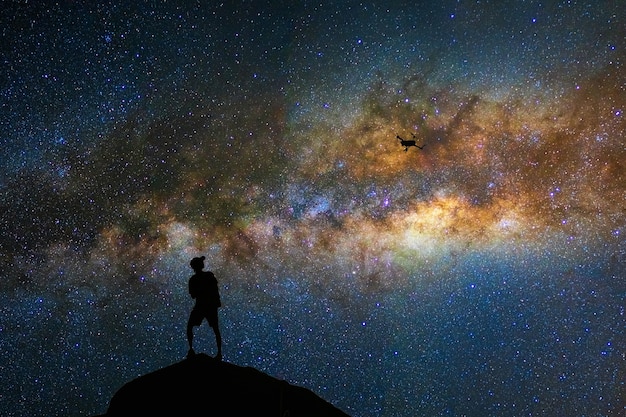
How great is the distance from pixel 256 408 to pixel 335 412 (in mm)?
2514

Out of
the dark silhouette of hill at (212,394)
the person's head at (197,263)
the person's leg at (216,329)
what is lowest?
the dark silhouette of hill at (212,394)

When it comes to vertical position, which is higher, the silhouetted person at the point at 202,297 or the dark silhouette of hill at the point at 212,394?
the silhouetted person at the point at 202,297

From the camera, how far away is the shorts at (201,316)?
503 inches

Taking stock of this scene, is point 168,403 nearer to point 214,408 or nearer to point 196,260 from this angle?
point 214,408

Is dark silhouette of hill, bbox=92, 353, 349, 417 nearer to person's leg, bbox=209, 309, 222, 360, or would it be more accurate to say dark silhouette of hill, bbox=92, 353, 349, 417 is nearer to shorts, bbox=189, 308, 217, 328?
person's leg, bbox=209, 309, 222, 360

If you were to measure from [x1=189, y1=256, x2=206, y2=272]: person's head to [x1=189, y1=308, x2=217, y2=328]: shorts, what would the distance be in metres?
1.03

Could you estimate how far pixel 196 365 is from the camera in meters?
12.6

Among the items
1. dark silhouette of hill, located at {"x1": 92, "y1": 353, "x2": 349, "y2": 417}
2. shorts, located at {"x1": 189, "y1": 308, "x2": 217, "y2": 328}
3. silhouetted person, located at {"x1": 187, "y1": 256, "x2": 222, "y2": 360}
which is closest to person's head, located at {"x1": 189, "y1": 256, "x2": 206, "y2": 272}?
silhouetted person, located at {"x1": 187, "y1": 256, "x2": 222, "y2": 360}

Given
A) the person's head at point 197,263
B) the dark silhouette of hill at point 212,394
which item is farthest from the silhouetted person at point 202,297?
the dark silhouette of hill at point 212,394

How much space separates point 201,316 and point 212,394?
2049mm

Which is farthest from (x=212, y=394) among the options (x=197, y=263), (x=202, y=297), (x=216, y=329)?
(x=197, y=263)

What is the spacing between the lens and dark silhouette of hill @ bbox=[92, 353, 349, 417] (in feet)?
36.7

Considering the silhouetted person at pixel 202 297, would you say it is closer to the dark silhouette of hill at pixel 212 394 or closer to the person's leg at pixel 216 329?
the person's leg at pixel 216 329

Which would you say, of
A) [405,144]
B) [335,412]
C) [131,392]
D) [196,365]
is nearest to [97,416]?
[131,392]
